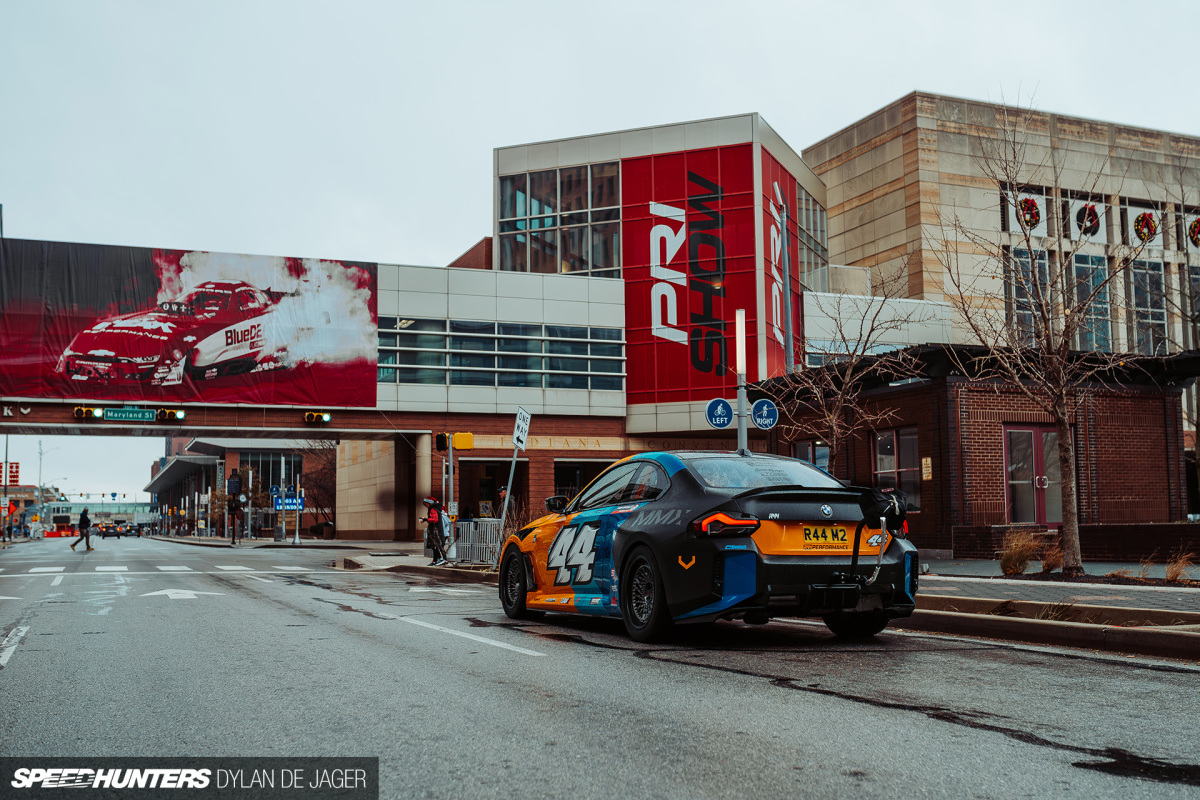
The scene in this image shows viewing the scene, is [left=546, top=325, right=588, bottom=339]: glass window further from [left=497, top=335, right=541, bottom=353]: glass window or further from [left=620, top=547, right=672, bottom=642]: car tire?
[left=620, top=547, right=672, bottom=642]: car tire

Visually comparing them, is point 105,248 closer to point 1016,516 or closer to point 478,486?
point 478,486

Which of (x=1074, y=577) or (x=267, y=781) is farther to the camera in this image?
(x=1074, y=577)

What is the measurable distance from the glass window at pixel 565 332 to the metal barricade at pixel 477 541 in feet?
66.3

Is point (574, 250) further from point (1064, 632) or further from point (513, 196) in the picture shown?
point (1064, 632)

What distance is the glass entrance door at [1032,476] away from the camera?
Answer: 21.8 meters

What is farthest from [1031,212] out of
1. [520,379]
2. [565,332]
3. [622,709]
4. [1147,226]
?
[520,379]

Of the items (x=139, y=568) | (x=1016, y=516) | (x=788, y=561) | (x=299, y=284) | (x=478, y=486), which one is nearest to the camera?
(x=788, y=561)

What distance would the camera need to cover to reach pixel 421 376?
42.0 meters

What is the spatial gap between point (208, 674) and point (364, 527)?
51912mm

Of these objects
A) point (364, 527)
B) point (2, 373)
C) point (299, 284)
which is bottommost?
point (364, 527)

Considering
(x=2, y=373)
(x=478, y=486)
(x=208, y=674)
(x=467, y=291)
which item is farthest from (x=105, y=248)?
(x=208, y=674)

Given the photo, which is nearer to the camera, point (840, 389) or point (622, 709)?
point (622, 709)

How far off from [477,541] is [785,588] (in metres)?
16.1

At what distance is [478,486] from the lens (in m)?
Answer: 48.0
